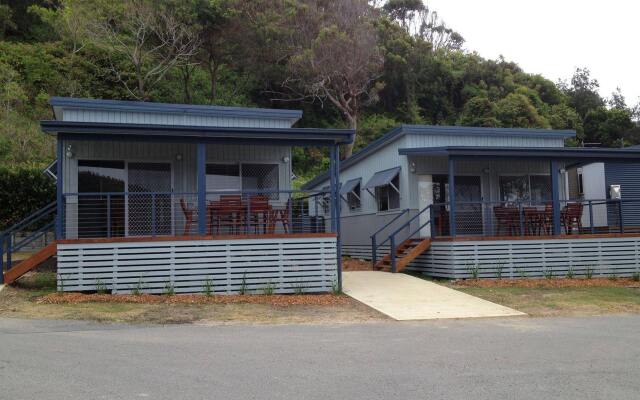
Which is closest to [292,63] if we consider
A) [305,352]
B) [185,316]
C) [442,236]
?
[442,236]

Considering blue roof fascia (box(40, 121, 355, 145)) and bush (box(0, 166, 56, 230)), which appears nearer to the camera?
blue roof fascia (box(40, 121, 355, 145))

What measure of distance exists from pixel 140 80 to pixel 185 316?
73.6 feet

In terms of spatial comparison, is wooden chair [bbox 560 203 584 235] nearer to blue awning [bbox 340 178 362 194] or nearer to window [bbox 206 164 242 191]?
blue awning [bbox 340 178 362 194]

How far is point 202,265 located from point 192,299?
2.77 ft

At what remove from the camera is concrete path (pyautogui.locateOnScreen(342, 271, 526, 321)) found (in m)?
10.9

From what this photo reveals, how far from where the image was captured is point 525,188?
1792cm

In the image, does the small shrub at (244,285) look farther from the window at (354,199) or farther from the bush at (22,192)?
the bush at (22,192)

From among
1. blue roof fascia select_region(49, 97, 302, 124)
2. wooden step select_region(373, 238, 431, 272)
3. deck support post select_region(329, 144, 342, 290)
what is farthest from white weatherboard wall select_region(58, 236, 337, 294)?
blue roof fascia select_region(49, 97, 302, 124)

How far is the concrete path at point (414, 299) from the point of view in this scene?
10938 mm

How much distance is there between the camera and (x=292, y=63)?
33.8 m

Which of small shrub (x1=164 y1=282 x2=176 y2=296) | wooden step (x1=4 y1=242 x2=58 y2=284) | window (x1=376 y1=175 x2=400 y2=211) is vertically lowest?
small shrub (x1=164 y1=282 x2=176 y2=296)

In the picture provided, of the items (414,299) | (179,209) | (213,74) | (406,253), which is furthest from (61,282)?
(213,74)

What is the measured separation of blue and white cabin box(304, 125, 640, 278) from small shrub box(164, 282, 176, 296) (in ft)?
20.0

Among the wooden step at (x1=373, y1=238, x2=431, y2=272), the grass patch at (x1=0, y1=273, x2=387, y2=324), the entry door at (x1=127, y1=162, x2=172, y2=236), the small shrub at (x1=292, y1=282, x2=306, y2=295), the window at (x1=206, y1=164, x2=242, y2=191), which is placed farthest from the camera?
the wooden step at (x1=373, y1=238, x2=431, y2=272)
